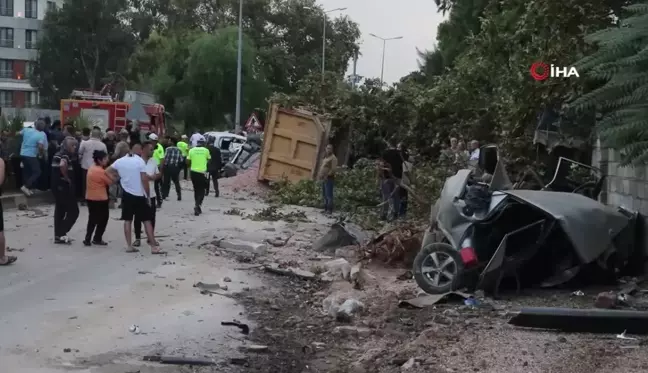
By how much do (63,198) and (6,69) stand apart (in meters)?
77.7

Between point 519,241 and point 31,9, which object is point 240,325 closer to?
point 519,241

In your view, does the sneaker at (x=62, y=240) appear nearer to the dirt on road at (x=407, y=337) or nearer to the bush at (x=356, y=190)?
the dirt on road at (x=407, y=337)

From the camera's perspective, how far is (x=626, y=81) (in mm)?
8109

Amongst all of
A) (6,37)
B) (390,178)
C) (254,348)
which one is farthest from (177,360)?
(6,37)

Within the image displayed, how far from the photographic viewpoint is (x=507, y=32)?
68.6ft

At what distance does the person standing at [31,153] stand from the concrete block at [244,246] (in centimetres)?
620

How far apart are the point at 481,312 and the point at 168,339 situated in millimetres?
3138

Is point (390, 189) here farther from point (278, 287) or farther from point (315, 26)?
point (315, 26)

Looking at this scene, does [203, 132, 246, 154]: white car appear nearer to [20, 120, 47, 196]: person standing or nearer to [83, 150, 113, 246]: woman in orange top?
[20, 120, 47, 196]: person standing

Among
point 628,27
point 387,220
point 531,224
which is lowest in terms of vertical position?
point 387,220

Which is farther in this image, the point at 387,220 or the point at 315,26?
the point at 315,26

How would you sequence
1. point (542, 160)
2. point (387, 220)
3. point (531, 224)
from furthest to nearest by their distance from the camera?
1. point (387, 220)
2. point (542, 160)
3. point (531, 224)

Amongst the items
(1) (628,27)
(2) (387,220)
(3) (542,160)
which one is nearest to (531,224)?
(1) (628,27)

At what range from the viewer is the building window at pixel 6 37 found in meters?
84.9
